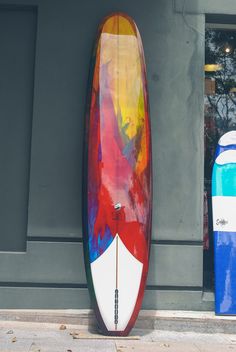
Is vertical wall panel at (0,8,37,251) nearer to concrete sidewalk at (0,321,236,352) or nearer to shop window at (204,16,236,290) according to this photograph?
concrete sidewalk at (0,321,236,352)

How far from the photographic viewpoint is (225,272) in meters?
5.50

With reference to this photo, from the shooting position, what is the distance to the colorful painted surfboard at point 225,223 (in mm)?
5473

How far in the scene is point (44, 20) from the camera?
5.80 meters

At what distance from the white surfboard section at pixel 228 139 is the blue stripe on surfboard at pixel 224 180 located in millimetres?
285

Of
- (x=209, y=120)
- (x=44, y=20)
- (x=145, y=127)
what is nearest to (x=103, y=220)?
(x=145, y=127)

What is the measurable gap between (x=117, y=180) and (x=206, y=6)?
2.67 metres

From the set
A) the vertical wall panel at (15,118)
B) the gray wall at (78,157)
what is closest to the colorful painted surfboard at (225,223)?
the gray wall at (78,157)

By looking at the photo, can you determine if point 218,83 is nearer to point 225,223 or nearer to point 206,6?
point 206,6

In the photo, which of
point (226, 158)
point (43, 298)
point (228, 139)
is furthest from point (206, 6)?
point (43, 298)

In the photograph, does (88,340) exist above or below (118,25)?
below

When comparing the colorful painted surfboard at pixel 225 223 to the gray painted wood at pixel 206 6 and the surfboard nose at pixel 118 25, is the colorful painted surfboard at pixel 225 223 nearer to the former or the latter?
the gray painted wood at pixel 206 6

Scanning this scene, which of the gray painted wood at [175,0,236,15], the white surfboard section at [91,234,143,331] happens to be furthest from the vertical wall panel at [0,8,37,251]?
the gray painted wood at [175,0,236,15]

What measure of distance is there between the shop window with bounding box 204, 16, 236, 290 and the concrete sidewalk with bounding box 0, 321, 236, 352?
6.40 feet

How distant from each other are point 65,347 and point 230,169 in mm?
2846
